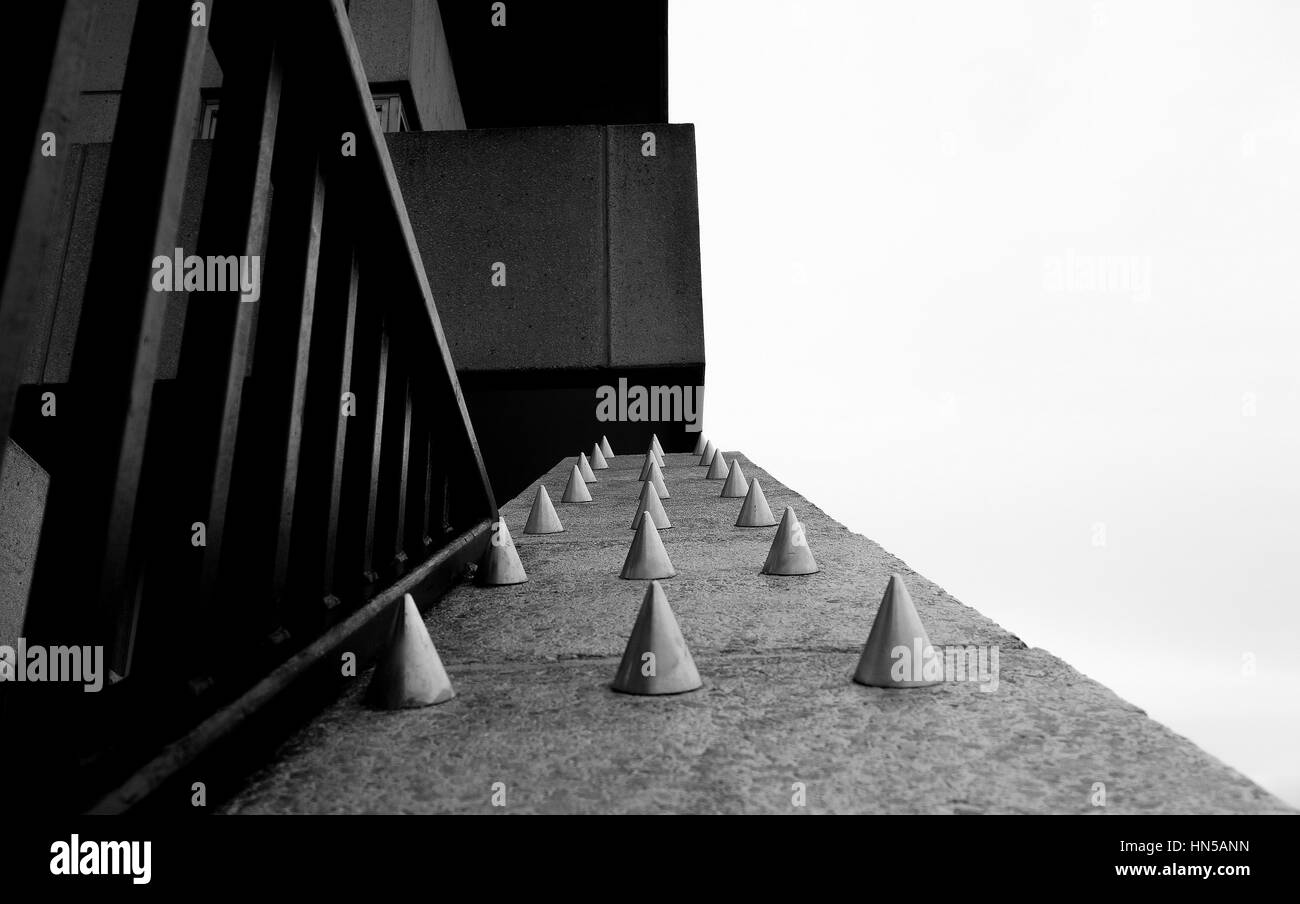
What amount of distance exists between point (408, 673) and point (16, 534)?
646cm

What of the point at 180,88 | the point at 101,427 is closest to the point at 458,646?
the point at 101,427

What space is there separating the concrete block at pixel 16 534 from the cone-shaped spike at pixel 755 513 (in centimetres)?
477

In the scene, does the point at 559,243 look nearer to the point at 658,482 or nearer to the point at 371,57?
the point at 371,57

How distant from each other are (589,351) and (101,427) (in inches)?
372

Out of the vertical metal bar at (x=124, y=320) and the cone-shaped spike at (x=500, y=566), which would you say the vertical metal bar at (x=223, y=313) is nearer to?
the vertical metal bar at (x=124, y=320)

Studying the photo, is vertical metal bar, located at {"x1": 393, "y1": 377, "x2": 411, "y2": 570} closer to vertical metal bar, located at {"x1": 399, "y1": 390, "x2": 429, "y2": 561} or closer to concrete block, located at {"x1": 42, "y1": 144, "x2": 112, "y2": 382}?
vertical metal bar, located at {"x1": 399, "y1": 390, "x2": 429, "y2": 561}

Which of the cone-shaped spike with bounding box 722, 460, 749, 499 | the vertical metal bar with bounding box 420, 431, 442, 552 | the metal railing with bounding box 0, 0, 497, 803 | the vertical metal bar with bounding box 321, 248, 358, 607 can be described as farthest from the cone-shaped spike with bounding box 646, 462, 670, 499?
the vertical metal bar with bounding box 321, 248, 358, 607

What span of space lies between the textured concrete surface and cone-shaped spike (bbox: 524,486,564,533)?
6.66 feet

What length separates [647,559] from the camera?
360cm

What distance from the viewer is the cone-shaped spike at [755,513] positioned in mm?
4969

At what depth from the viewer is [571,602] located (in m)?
3.17

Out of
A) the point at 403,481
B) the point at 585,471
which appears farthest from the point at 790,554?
the point at 585,471

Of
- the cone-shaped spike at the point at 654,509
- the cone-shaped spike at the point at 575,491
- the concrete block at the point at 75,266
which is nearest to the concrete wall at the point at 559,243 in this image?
the concrete block at the point at 75,266

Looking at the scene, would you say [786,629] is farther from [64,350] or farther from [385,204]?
[64,350]
